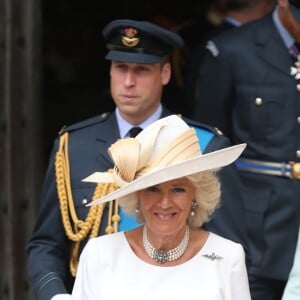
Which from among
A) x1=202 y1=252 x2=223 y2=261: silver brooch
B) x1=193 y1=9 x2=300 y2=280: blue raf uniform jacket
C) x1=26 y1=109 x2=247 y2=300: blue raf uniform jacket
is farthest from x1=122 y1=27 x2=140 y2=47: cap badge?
x1=202 y1=252 x2=223 y2=261: silver brooch

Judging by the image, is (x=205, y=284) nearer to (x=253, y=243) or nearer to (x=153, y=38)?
(x=153, y=38)

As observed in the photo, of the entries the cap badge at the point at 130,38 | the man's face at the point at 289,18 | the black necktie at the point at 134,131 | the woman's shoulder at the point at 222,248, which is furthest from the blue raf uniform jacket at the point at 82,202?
the man's face at the point at 289,18

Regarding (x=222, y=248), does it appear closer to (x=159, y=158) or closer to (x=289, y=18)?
(x=159, y=158)

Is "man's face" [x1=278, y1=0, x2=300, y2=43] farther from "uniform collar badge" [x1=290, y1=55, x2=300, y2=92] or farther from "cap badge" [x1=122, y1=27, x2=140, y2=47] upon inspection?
"cap badge" [x1=122, y1=27, x2=140, y2=47]

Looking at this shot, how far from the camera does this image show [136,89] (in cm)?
452

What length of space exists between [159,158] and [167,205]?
0.47ft

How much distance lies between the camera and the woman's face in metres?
3.80

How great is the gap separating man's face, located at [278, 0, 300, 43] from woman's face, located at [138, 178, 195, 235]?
62.4 inches

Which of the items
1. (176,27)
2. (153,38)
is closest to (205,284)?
(153,38)

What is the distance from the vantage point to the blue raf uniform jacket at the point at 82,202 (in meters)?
4.53

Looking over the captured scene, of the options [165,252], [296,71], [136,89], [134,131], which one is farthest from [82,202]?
[296,71]

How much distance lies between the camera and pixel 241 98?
17.4ft

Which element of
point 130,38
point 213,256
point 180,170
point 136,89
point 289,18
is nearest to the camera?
point 180,170

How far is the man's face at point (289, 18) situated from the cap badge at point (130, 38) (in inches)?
32.8
